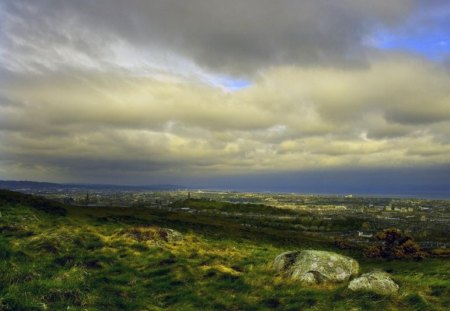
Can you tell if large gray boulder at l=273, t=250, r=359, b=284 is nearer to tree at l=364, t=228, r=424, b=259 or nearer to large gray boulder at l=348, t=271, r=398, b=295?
large gray boulder at l=348, t=271, r=398, b=295

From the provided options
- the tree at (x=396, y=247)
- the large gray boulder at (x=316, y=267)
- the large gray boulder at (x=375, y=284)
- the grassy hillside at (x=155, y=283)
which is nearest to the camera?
the grassy hillside at (x=155, y=283)

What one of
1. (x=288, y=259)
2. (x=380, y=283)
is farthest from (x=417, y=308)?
(x=288, y=259)

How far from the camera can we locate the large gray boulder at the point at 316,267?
22.6 meters

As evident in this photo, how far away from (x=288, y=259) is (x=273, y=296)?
457 cm

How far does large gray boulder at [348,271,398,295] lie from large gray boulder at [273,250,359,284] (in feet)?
5.86

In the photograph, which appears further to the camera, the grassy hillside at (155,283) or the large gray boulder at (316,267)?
the large gray boulder at (316,267)

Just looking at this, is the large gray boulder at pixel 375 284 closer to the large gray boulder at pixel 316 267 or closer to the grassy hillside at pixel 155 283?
the grassy hillside at pixel 155 283

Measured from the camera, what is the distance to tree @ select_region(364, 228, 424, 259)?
185 ft

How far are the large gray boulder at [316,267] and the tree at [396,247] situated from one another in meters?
36.4

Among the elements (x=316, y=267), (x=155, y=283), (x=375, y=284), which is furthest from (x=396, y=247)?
(x=155, y=283)

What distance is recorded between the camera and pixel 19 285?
1903cm

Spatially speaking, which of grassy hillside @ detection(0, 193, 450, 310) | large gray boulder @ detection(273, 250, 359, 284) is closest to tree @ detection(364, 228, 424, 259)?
grassy hillside @ detection(0, 193, 450, 310)

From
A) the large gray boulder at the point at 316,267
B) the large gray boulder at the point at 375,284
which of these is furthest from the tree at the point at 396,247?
the large gray boulder at the point at 375,284

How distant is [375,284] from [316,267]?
12.0 ft
